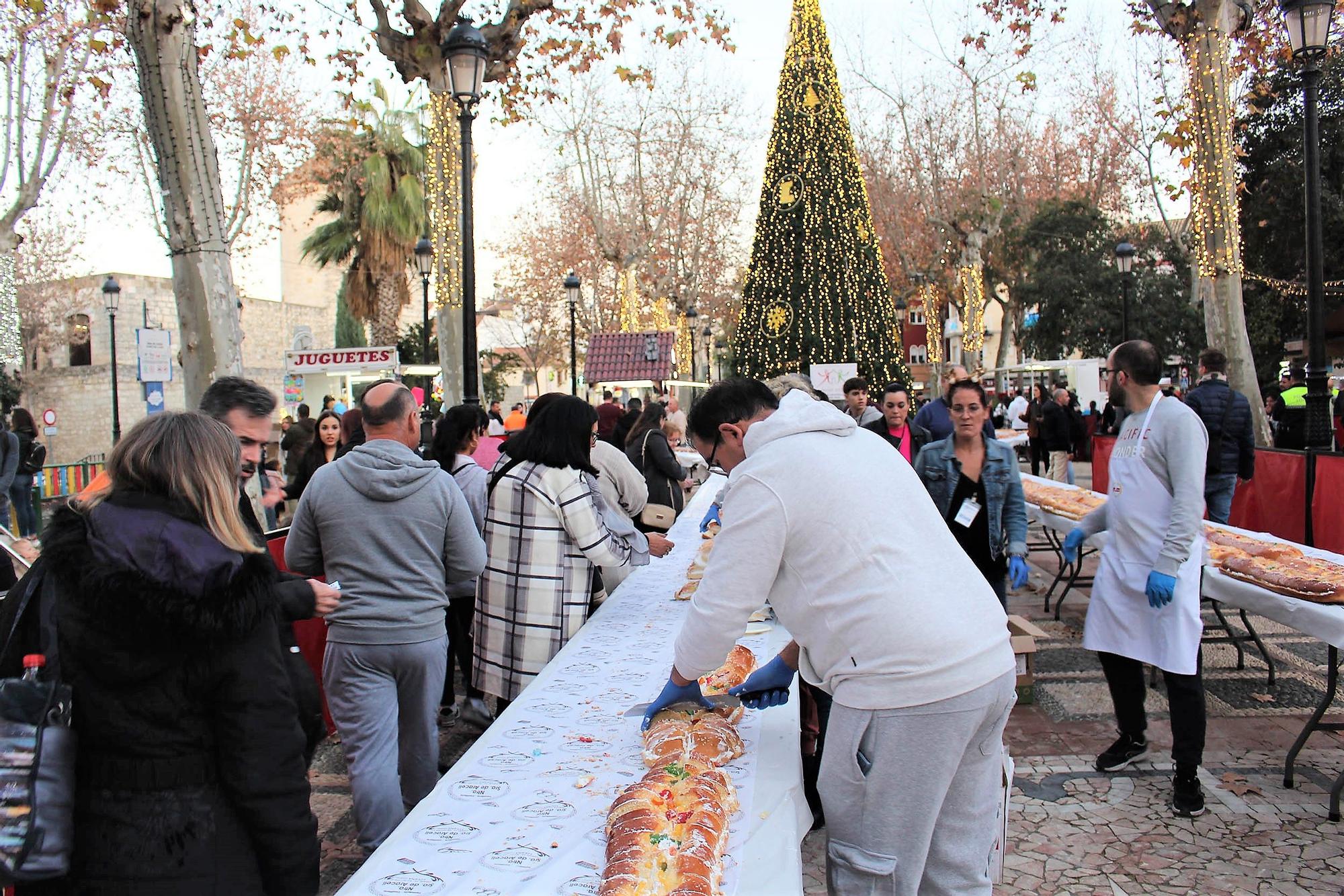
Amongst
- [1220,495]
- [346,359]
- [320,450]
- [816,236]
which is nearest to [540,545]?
[320,450]

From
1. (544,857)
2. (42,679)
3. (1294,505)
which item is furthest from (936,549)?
(1294,505)

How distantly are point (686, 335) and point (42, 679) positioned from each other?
42.6 metres

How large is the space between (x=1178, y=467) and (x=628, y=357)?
20.9 m

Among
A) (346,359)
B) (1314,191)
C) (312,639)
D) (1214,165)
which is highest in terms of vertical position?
(1214,165)

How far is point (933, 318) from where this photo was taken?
38.3 metres

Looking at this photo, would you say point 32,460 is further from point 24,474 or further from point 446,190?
point 446,190

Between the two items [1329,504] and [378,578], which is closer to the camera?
[378,578]

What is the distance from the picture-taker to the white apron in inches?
155

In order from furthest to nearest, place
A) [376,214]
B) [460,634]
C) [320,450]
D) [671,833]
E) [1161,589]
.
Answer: [376,214] < [320,450] < [460,634] < [1161,589] < [671,833]

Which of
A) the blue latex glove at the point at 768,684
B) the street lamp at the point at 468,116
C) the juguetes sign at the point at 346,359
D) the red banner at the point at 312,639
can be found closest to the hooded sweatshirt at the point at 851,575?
the blue latex glove at the point at 768,684

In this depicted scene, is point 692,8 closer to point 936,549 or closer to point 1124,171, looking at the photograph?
point 936,549

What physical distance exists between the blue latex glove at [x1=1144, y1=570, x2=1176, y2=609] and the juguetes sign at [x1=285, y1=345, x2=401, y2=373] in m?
14.1

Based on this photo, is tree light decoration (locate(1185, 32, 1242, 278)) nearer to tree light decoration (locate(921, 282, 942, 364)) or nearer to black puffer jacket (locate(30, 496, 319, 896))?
black puffer jacket (locate(30, 496, 319, 896))

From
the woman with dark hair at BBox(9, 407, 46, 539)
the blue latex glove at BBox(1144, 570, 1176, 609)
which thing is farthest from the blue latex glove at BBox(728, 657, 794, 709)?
the woman with dark hair at BBox(9, 407, 46, 539)
